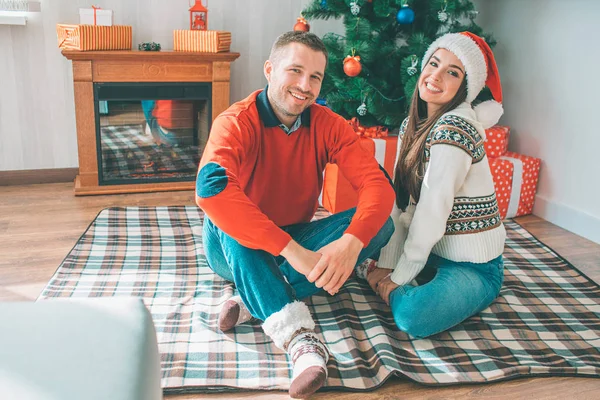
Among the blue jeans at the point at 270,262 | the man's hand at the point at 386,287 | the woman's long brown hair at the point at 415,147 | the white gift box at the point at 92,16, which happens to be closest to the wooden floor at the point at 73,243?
the blue jeans at the point at 270,262

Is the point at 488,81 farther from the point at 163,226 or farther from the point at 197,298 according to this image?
the point at 163,226

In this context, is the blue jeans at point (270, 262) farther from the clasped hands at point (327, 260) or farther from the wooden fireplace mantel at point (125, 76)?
the wooden fireplace mantel at point (125, 76)

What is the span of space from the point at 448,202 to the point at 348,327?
1.65ft

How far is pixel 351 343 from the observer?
1.70m

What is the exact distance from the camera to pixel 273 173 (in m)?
1.82

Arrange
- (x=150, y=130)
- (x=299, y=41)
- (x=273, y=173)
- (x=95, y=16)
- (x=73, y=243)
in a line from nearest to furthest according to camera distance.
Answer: (x=299, y=41) < (x=273, y=173) < (x=73, y=243) < (x=95, y=16) < (x=150, y=130)

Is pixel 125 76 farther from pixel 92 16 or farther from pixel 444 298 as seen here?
pixel 444 298

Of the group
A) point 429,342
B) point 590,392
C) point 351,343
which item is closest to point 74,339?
point 351,343

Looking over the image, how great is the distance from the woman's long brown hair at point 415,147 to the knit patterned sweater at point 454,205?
4 centimetres

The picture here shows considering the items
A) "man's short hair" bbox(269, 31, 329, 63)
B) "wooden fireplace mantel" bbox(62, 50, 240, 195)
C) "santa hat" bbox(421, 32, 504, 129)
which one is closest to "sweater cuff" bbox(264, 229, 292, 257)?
"man's short hair" bbox(269, 31, 329, 63)

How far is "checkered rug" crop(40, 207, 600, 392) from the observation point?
1571 millimetres

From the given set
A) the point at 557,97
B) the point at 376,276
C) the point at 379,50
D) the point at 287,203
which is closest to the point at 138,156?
the point at 379,50

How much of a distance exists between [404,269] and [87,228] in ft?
4.84

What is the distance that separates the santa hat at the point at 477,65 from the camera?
1818mm
